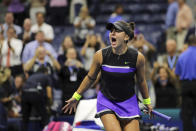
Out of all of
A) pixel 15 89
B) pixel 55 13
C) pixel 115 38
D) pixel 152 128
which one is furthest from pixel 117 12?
pixel 115 38

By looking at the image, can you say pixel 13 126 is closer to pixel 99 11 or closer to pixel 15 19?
pixel 15 19

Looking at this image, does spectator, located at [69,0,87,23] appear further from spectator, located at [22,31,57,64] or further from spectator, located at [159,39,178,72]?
spectator, located at [159,39,178,72]

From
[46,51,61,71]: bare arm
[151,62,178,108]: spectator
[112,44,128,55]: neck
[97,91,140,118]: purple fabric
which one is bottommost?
[151,62,178,108]: spectator

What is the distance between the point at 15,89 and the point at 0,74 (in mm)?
483

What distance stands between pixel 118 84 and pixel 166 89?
5258mm

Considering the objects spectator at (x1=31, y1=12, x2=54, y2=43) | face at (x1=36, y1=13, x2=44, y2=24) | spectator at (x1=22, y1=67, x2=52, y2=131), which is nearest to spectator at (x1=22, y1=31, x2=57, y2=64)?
spectator at (x1=31, y1=12, x2=54, y2=43)

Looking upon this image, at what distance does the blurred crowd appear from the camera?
11656 mm

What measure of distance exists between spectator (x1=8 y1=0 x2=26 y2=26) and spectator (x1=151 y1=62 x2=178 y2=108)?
5434 mm

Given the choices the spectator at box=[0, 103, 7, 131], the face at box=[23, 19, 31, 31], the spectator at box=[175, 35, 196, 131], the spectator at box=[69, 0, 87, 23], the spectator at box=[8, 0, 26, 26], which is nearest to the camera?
the spectator at box=[175, 35, 196, 131]

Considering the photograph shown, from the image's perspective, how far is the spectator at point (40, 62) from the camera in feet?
40.0

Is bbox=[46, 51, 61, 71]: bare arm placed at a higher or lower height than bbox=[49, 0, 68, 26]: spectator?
lower

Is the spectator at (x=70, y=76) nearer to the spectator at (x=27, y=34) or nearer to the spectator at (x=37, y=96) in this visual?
the spectator at (x=37, y=96)

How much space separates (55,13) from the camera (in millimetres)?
16078

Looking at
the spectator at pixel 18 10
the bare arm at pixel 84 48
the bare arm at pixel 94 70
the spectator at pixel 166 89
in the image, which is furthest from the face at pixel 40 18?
the bare arm at pixel 94 70
